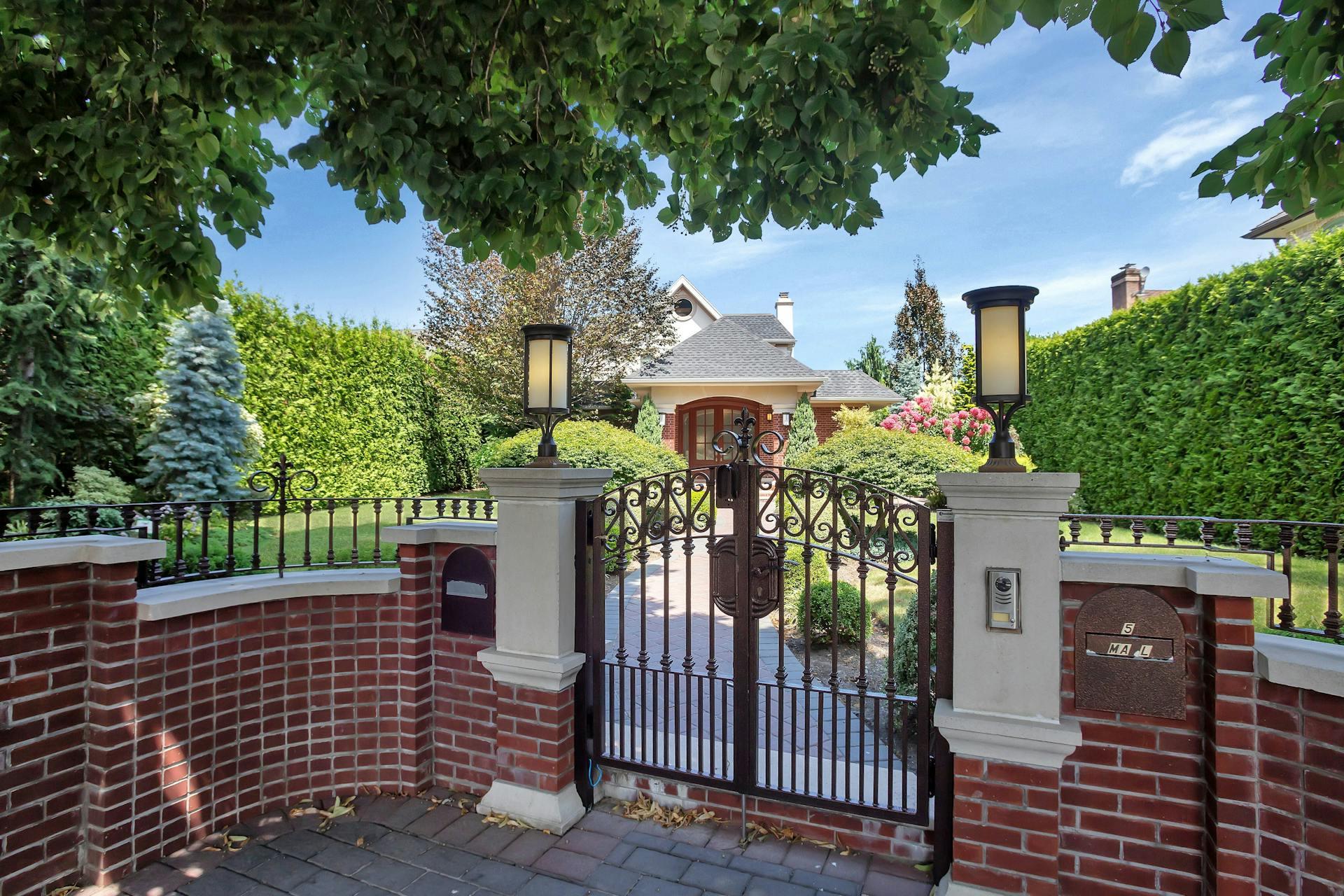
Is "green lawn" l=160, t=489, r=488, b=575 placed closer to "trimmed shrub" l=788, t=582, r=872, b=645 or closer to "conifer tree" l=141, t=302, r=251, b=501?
"conifer tree" l=141, t=302, r=251, b=501

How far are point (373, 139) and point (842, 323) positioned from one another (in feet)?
95.2

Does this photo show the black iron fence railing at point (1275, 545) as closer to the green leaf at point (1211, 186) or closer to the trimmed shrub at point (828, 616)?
the green leaf at point (1211, 186)

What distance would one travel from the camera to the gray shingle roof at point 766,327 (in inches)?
805

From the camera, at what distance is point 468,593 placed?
3.25m

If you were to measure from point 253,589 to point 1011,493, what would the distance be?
11.0 feet

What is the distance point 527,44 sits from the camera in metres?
2.68

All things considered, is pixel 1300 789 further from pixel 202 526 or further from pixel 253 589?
pixel 202 526

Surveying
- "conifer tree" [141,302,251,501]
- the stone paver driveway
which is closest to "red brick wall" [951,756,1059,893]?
the stone paver driveway

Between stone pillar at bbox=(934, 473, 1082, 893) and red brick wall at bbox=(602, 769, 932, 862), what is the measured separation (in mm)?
302

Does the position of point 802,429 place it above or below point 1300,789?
above

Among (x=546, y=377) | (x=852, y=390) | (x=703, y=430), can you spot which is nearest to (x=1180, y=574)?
(x=546, y=377)

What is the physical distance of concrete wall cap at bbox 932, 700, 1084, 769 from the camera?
2.16 m

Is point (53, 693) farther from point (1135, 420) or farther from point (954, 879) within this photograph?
point (1135, 420)

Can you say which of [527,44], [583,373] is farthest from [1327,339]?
[583,373]
